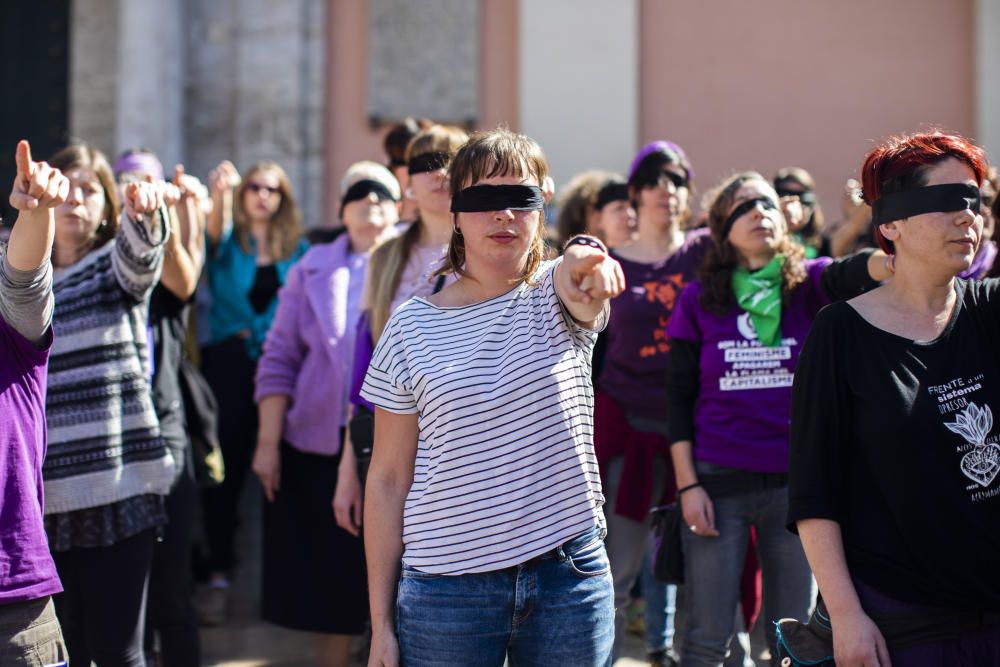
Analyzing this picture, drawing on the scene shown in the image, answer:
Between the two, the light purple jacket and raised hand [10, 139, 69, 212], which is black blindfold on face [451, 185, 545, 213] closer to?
raised hand [10, 139, 69, 212]

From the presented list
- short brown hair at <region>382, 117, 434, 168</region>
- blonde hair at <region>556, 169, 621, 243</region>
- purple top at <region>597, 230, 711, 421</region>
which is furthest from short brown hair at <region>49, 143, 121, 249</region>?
blonde hair at <region>556, 169, 621, 243</region>

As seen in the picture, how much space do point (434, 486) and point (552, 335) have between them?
1.37 ft

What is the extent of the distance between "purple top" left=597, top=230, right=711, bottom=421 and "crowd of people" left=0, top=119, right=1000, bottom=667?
0.5 inches

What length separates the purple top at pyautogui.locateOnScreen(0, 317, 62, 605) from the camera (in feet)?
8.91

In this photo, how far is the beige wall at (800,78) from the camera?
8.58m

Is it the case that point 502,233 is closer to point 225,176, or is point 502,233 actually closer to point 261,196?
point 225,176

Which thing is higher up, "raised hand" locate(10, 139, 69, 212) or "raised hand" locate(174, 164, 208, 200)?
"raised hand" locate(174, 164, 208, 200)

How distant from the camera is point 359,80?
876cm

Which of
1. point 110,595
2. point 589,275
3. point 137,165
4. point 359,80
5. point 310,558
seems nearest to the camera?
point 589,275

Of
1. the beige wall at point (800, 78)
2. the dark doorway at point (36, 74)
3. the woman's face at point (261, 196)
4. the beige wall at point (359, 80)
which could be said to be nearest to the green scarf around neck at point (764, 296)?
the woman's face at point (261, 196)

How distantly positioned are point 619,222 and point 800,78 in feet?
13.9

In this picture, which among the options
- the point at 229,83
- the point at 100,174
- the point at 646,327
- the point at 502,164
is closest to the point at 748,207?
the point at 646,327

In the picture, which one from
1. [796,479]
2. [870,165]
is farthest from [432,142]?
[796,479]

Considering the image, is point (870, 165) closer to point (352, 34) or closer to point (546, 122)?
point (546, 122)
